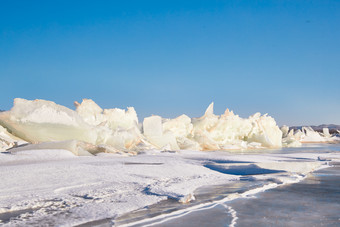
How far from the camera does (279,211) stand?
260 centimetres

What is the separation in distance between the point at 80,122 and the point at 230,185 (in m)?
6.22

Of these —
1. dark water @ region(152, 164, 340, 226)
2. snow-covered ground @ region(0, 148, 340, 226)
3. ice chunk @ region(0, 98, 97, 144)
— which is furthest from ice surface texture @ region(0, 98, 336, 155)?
dark water @ region(152, 164, 340, 226)

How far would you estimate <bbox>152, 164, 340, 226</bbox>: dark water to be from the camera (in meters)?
2.27

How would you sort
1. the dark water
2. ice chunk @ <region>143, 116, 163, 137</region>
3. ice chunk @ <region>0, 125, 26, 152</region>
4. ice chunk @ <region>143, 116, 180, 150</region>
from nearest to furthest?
the dark water → ice chunk @ <region>0, 125, 26, 152</region> → ice chunk @ <region>143, 116, 180, 150</region> → ice chunk @ <region>143, 116, 163, 137</region>

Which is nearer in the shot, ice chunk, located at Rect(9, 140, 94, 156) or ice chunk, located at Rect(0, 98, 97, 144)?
ice chunk, located at Rect(9, 140, 94, 156)

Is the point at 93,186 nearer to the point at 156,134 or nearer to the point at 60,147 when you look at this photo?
the point at 60,147

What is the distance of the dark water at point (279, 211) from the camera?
227cm

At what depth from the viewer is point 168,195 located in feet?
10.7

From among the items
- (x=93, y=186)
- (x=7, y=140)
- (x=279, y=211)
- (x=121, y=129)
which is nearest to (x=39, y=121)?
(x=7, y=140)

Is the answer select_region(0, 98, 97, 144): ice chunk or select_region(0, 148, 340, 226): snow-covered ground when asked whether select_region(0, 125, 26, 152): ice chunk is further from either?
select_region(0, 148, 340, 226): snow-covered ground

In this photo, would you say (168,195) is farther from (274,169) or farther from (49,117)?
(49,117)

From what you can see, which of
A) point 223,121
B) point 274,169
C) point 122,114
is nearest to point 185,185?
point 274,169

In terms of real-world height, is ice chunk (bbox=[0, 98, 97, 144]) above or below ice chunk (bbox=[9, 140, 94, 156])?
above

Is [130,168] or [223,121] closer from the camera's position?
[130,168]
